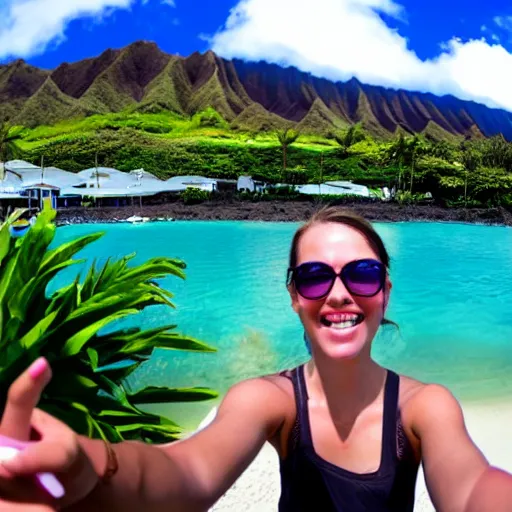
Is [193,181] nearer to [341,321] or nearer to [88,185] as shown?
[88,185]

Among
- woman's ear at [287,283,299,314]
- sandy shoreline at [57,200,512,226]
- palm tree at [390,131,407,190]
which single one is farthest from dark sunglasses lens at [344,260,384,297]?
palm tree at [390,131,407,190]

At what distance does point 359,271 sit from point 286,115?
140 meters

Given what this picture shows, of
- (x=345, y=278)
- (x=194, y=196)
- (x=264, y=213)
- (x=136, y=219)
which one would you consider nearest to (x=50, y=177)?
(x=194, y=196)

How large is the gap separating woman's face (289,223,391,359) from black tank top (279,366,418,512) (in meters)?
0.16

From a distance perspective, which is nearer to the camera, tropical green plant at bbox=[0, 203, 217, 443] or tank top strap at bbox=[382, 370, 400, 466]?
tank top strap at bbox=[382, 370, 400, 466]

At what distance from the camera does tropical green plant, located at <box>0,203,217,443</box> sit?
6.70 feet

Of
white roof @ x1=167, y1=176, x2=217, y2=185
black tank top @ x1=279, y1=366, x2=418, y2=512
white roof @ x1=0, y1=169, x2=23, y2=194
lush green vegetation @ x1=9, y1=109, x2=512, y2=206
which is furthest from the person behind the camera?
white roof @ x1=167, y1=176, x2=217, y2=185

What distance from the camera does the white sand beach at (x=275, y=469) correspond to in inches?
111

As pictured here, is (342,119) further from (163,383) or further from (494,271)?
(163,383)

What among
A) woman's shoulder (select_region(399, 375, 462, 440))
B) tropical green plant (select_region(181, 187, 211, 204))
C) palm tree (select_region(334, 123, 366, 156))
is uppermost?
palm tree (select_region(334, 123, 366, 156))

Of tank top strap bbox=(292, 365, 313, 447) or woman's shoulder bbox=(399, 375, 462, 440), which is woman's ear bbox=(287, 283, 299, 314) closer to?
tank top strap bbox=(292, 365, 313, 447)

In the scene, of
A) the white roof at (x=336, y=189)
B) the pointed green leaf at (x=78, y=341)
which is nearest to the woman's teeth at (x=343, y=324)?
the pointed green leaf at (x=78, y=341)

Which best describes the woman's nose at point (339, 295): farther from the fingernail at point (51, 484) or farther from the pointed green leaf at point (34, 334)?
the pointed green leaf at point (34, 334)

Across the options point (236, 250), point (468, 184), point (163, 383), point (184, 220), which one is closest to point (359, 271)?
point (163, 383)
